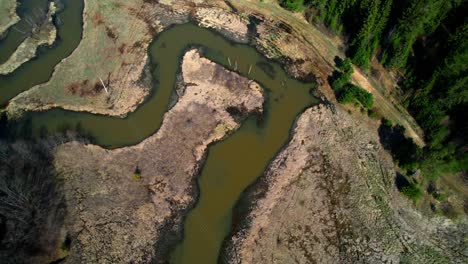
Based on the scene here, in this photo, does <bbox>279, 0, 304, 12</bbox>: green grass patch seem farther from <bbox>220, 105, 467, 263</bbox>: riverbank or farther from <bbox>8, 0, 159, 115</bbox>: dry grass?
<bbox>220, 105, 467, 263</bbox>: riverbank

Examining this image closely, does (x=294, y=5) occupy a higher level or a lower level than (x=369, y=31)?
lower

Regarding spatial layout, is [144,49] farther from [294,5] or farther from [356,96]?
[356,96]

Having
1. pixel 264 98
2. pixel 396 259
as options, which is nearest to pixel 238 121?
pixel 264 98

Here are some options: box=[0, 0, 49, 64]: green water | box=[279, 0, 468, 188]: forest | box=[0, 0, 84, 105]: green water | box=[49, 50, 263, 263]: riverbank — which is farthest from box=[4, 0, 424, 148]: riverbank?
box=[0, 0, 49, 64]: green water

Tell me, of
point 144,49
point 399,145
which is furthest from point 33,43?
point 399,145

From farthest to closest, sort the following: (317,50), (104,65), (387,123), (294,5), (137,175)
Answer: (294,5), (317,50), (104,65), (387,123), (137,175)

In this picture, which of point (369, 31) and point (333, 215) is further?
point (369, 31)
